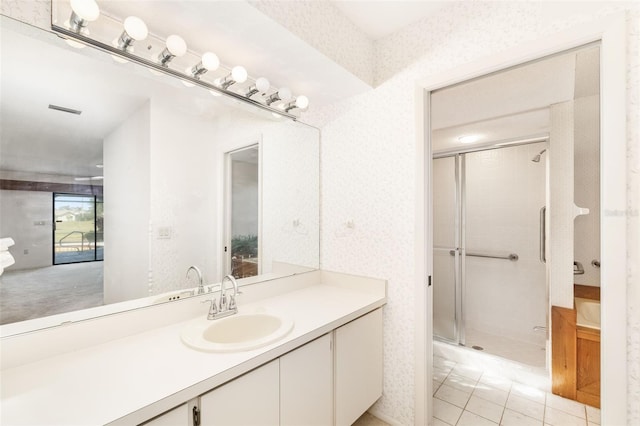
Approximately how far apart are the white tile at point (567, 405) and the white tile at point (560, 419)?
4 cm

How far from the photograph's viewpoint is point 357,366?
153 cm

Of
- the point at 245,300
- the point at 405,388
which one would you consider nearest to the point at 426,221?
the point at 405,388

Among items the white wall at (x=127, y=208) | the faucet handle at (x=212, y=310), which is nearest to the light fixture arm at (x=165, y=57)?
the white wall at (x=127, y=208)

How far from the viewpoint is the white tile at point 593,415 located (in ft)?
5.60

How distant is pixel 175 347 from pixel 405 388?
53.6 inches

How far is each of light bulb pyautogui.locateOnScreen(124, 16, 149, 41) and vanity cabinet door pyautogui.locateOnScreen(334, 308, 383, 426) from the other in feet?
5.20

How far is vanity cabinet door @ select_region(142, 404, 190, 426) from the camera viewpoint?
76cm

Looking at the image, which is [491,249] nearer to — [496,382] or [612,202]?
[496,382]

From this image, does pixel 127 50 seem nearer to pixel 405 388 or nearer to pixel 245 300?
pixel 245 300

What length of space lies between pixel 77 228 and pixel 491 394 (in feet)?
9.16

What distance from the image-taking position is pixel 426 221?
157 centimetres

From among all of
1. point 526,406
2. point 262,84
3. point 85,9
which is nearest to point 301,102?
point 262,84

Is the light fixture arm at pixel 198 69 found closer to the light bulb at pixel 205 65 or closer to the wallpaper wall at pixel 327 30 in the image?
the light bulb at pixel 205 65

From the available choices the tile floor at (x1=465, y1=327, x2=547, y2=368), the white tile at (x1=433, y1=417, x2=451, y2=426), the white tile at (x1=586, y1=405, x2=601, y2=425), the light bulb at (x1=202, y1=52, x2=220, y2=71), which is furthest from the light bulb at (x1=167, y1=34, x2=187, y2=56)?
the tile floor at (x1=465, y1=327, x2=547, y2=368)
